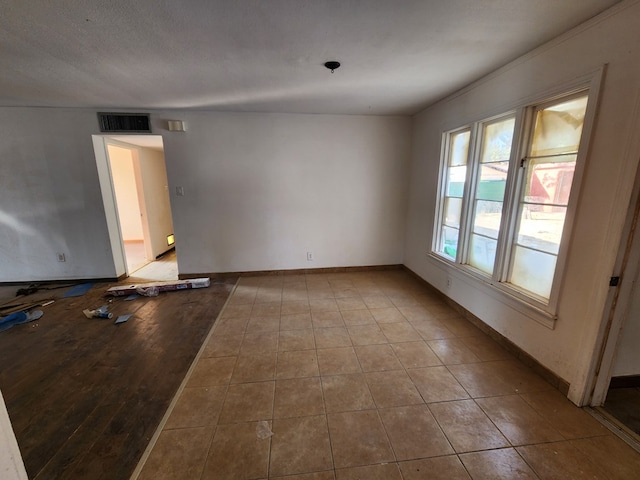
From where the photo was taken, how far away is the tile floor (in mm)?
1416

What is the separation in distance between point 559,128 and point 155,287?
4.63m

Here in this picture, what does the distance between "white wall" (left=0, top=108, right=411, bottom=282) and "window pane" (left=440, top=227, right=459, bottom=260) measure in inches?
37.7

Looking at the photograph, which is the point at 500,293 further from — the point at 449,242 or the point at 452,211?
the point at 452,211

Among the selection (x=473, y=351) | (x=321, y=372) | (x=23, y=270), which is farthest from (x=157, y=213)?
(x=473, y=351)

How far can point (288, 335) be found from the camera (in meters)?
2.63

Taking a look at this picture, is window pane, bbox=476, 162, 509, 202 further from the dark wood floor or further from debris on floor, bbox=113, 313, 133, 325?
debris on floor, bbox=113, 313, 133, 325

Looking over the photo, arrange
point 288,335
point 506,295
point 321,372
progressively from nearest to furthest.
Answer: point 321,372
point 506,295
point 288,335

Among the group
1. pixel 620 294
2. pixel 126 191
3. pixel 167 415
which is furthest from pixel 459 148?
pixel 126 191

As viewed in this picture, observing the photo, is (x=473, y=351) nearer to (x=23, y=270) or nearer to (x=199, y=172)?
(x=199, y=172)

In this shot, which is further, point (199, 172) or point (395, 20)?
point (199, 172)

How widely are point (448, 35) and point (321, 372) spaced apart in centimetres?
267

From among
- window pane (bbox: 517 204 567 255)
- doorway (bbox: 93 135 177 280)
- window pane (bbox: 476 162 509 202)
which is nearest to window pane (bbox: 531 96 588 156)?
window pane (bbox: 476 162 509 202)

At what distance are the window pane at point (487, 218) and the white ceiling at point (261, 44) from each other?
1246mm

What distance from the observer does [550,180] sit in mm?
2014
